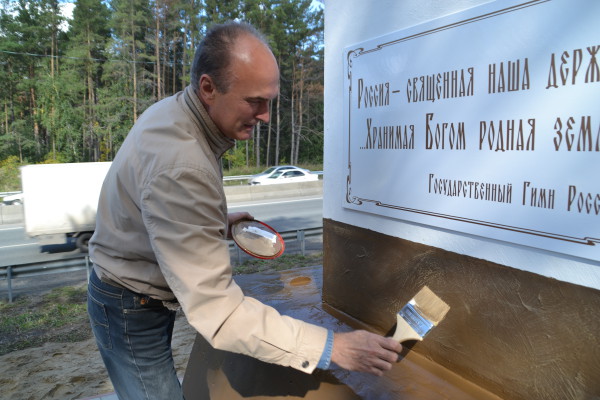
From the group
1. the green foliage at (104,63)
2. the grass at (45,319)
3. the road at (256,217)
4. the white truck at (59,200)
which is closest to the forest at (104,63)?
the green foliage at (104,63)

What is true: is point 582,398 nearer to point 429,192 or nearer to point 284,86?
point 429,192

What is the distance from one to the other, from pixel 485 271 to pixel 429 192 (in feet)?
1.43

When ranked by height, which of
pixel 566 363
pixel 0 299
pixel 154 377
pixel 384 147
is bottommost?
pixel 0 299

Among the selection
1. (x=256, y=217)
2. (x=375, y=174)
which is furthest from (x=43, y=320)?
(x=256, y=217)

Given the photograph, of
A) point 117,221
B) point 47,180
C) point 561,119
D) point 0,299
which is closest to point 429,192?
point 561,119

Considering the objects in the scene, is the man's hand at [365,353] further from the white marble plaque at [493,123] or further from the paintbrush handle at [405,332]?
the white marble plaque at [493,123]

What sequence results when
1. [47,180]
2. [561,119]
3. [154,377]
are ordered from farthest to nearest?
[47,180] → [154,377] → [561,119]

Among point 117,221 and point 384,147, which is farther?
point 384,147

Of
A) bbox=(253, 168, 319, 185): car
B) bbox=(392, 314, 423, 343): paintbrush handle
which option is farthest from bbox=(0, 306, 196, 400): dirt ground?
bbox=(253, 168, 319, 185): car

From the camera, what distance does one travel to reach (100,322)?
1.98 meters

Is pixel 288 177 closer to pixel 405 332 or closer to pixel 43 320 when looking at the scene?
pixel 43 320

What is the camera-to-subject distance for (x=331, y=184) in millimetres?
2928

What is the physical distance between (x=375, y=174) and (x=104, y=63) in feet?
126

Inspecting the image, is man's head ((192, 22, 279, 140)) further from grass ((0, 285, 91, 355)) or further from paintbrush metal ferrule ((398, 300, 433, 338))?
grass ((0, 285, 91, 355))
